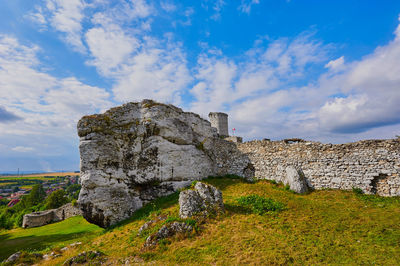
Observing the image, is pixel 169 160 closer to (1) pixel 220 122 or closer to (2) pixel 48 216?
(1) pixel 220 122

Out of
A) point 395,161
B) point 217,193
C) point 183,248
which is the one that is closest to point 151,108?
point 217,193

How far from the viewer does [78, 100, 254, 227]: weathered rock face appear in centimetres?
1384

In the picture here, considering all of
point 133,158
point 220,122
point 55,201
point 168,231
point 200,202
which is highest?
point 220,122

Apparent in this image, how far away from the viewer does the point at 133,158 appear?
50.3 feet

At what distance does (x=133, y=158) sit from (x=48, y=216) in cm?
2512

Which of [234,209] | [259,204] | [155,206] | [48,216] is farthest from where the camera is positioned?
[48,216]

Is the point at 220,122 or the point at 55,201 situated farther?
the point at 55,201

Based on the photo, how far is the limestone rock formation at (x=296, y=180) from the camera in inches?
550

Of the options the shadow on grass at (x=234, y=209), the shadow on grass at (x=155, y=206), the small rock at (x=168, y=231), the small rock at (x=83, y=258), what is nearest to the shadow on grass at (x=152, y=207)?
the shadow on grass at (x=155, y=206)

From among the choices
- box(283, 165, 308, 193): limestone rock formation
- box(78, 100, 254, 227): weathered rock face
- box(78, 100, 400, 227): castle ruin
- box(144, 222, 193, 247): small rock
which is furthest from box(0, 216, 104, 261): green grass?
box(283, 165, 308, 193): limestone rock formation

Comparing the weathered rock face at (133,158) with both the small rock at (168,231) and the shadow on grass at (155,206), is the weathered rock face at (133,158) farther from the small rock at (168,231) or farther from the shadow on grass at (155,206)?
the small rock at (168,231)

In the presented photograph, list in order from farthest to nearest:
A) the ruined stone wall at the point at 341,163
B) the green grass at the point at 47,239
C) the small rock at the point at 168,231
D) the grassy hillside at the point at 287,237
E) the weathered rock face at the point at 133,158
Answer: the green grass at the point at 47,239
the weathered rock face at the point at 133,158
the ruined stone wall at the point at 341,163
the small rock at the point at 168,231
the grassy hillside at the point at 287,237

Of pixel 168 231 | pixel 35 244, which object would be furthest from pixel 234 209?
pixel 35 244

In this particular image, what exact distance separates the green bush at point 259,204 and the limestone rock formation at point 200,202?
6.07ft
